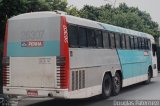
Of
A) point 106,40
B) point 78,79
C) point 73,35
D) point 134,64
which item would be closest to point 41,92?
point 78,79

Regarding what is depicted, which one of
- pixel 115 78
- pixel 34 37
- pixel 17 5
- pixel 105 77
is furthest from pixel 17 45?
pixel 17 5

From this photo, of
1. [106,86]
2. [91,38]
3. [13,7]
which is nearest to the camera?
[91,38]

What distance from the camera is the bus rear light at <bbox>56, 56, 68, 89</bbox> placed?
35.4 feet

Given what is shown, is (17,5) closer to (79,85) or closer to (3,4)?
(3,4)

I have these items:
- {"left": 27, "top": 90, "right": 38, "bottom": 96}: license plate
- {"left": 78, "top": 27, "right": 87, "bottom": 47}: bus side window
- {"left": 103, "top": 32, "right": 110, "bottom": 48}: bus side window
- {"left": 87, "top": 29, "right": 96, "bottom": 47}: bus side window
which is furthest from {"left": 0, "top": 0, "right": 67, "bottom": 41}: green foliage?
{"left": 27, "top": 90, "right": 38, "bottom": 96}: license plate

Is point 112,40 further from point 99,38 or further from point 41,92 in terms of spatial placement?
point 41,92

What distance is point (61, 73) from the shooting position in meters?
10.9

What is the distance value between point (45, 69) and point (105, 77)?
12.0 ft

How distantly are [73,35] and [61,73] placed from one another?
1.39m

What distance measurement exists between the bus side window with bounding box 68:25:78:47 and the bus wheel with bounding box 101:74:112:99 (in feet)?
9.43

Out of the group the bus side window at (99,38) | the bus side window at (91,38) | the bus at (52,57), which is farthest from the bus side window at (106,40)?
the bus side window at (91,38)

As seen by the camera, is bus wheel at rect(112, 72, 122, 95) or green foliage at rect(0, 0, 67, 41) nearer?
bus wheel at rect(112, 72, 122, 95)

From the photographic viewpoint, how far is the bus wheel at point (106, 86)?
13909 mm

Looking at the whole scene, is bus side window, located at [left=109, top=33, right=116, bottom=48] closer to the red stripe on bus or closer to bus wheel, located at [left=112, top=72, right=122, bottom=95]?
bus wheel, located at [left=112, top=72, right=122, bottom=95]
